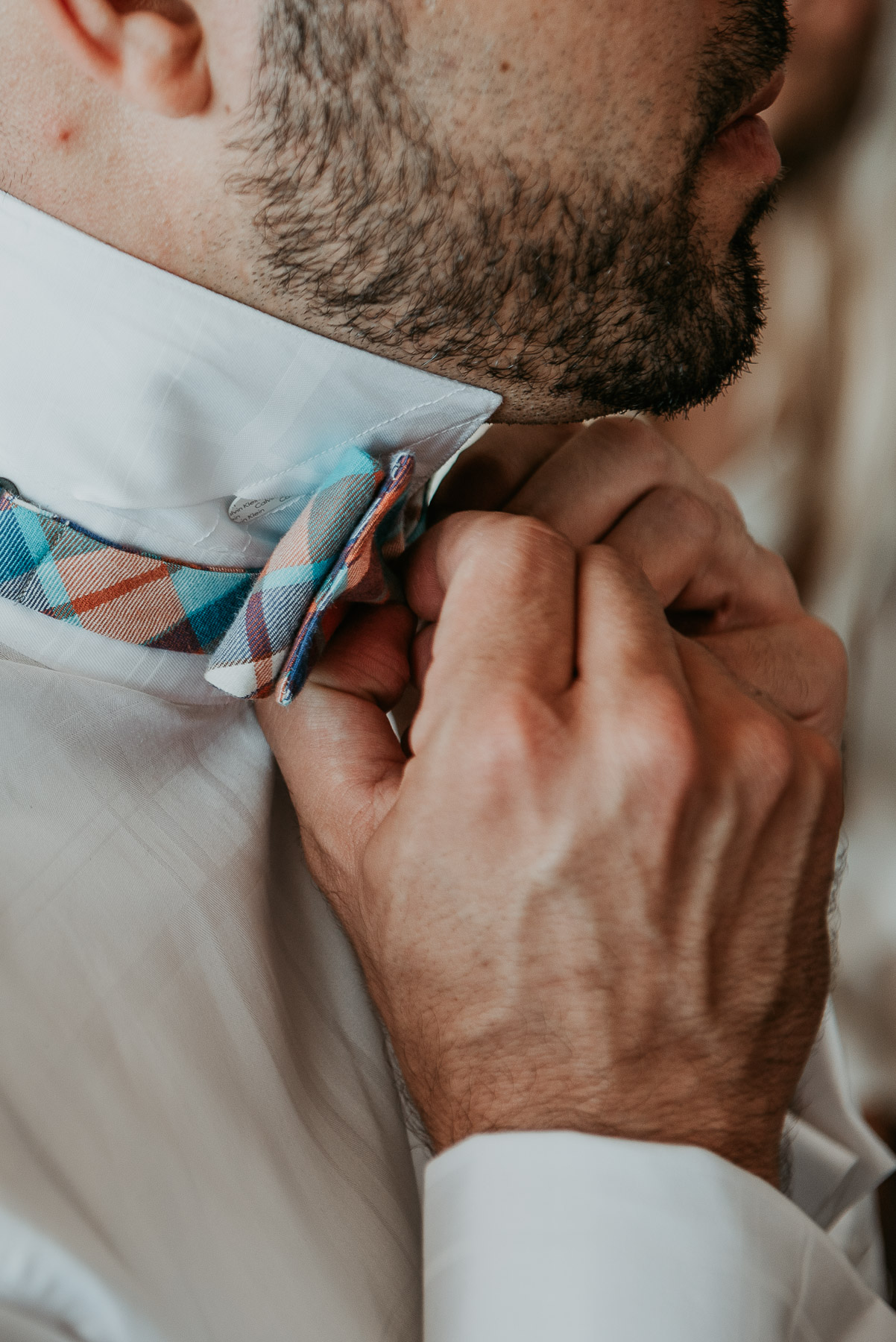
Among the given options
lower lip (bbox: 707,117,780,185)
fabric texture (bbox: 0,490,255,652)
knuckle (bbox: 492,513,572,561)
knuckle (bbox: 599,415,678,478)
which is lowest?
fabric texture (bbox: 0,490,255,652)

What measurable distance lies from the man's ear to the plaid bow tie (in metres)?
0.20

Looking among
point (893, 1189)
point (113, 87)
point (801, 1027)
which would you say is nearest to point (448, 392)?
point (113, 87)

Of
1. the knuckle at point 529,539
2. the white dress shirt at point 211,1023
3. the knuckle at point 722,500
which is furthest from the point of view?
the knuckle at point 722,500

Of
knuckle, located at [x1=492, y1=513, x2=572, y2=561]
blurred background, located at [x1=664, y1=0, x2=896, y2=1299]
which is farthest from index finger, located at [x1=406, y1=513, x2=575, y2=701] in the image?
blurred background, located at [x1=664, y1=0, x2=896, y2=1299]

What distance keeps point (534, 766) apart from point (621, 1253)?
0.23 m

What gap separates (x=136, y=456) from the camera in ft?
1.73

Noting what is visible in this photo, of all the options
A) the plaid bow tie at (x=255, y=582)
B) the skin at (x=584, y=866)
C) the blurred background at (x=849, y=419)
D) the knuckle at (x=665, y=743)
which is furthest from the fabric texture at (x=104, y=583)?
the blurred background at (x=849, y=419)

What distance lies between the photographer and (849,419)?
37.3 inches

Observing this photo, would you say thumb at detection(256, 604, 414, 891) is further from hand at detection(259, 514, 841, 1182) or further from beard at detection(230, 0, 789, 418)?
beard at detection(230, 0, 789, 418)

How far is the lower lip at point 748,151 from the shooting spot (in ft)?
2.10

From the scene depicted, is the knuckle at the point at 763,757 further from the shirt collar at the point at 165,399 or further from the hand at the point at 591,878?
the shirt collar at the point at 165,399

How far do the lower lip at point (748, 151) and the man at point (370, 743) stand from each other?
0.04 m

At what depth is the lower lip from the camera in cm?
64

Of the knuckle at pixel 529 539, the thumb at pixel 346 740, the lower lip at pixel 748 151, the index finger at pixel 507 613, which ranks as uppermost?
the lower lip at pixel 748 151
